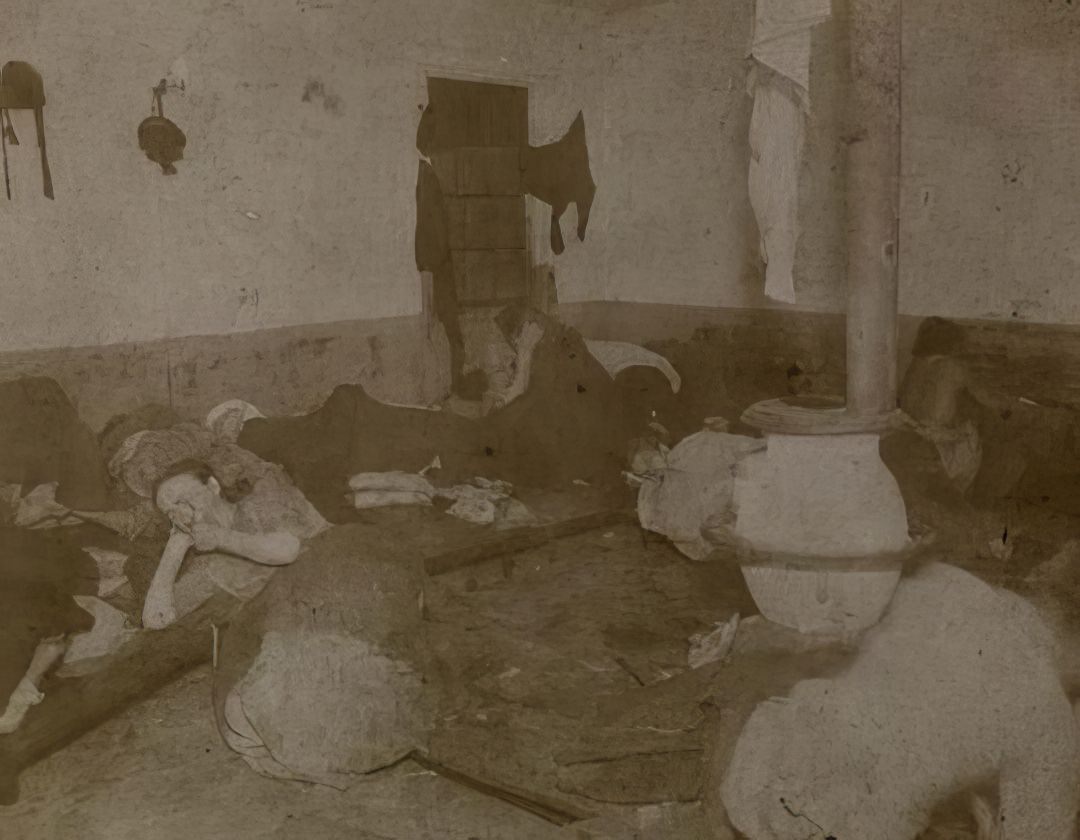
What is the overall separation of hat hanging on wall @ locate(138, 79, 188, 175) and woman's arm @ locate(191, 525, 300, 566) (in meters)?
2.24

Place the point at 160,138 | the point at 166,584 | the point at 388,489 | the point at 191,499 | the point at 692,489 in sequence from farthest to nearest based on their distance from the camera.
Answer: the point at 388,489 → the point at 692,489 → the point at 160,138 → the point at 191,499 → the point at 166,584

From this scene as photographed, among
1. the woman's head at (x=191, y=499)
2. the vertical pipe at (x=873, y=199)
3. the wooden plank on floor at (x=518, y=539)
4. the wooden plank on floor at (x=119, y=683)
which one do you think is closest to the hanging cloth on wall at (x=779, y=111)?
the vertical pipe at (x=873, y=199)

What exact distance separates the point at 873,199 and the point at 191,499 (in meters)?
3.35

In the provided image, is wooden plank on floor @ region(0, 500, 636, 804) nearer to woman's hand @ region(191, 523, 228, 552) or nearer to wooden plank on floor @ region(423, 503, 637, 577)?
wooden plank on floor @ region(423, 503, 637, 577)

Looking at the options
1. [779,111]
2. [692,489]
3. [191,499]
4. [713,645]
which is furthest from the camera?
[692,489]

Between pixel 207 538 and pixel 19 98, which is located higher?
pixel 19 98

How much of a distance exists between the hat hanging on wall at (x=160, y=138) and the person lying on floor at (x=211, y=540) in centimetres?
181

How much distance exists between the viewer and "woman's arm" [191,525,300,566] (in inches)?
185

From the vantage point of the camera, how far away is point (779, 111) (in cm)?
422

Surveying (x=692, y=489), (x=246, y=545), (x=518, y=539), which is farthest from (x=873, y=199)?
(x=246, y=545)

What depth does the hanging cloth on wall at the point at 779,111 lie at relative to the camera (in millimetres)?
4035

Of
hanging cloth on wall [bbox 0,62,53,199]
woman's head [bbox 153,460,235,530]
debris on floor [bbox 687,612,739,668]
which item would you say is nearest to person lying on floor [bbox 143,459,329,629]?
woman's head [bbox 153,460,235,530]

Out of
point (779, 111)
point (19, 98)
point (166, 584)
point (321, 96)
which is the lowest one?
point (166, 584)

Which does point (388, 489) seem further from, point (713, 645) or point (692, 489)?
point (713, 645)
